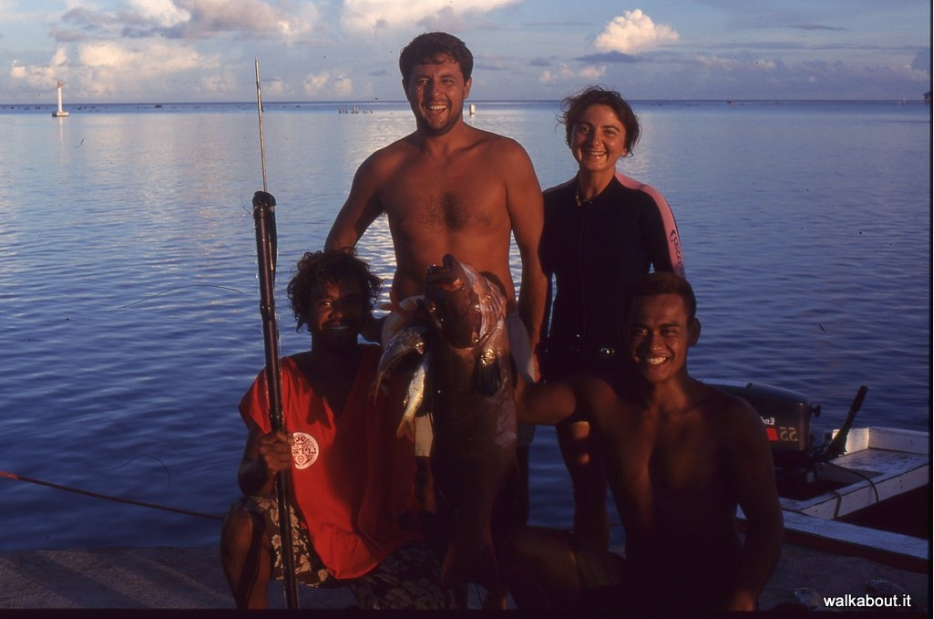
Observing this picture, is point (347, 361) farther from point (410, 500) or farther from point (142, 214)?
point (142, 214)

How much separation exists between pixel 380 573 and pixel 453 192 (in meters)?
1.68

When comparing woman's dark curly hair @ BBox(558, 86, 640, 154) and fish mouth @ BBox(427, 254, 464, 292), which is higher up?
woman's dark curly hair @ BBox(558, 86, 640, 154)

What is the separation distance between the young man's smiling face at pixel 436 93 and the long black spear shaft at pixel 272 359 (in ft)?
3.08

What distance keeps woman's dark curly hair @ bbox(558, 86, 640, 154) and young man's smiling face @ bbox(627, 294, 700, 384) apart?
1361mm

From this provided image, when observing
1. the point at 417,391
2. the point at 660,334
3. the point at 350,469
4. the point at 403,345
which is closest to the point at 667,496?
the point at 660,334

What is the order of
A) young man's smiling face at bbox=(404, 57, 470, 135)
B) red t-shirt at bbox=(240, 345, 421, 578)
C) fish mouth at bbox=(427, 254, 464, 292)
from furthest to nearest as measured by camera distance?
young man's smiling face at bbox=(404, 57, 470, 135)
red t-shirt at bbox=(240, 345, 421, 578)
fish mouth at bbox=(427, 254, 464, 292)

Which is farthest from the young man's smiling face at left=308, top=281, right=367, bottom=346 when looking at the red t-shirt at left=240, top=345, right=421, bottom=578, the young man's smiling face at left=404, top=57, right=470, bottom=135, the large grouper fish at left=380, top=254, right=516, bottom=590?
the young man's smiling face at left=404, top=57, right=470, bottom=135

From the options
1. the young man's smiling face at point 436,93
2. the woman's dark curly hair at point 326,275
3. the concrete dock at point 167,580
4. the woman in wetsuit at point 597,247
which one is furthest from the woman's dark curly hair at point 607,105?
the concrete dock at point 167,580

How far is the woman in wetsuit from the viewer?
4633 mm

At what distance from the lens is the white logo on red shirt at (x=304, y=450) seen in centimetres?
398

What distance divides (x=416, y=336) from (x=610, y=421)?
2.65ft

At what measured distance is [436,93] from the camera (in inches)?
176

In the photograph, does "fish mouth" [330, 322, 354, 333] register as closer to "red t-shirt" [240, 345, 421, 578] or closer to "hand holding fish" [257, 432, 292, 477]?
"red t-shirt" [240, 345, 421, 578]

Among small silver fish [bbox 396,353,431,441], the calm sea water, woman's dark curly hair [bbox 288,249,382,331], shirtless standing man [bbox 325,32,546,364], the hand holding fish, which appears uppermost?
shirtless standing man [bbox 325,32,546,364]
